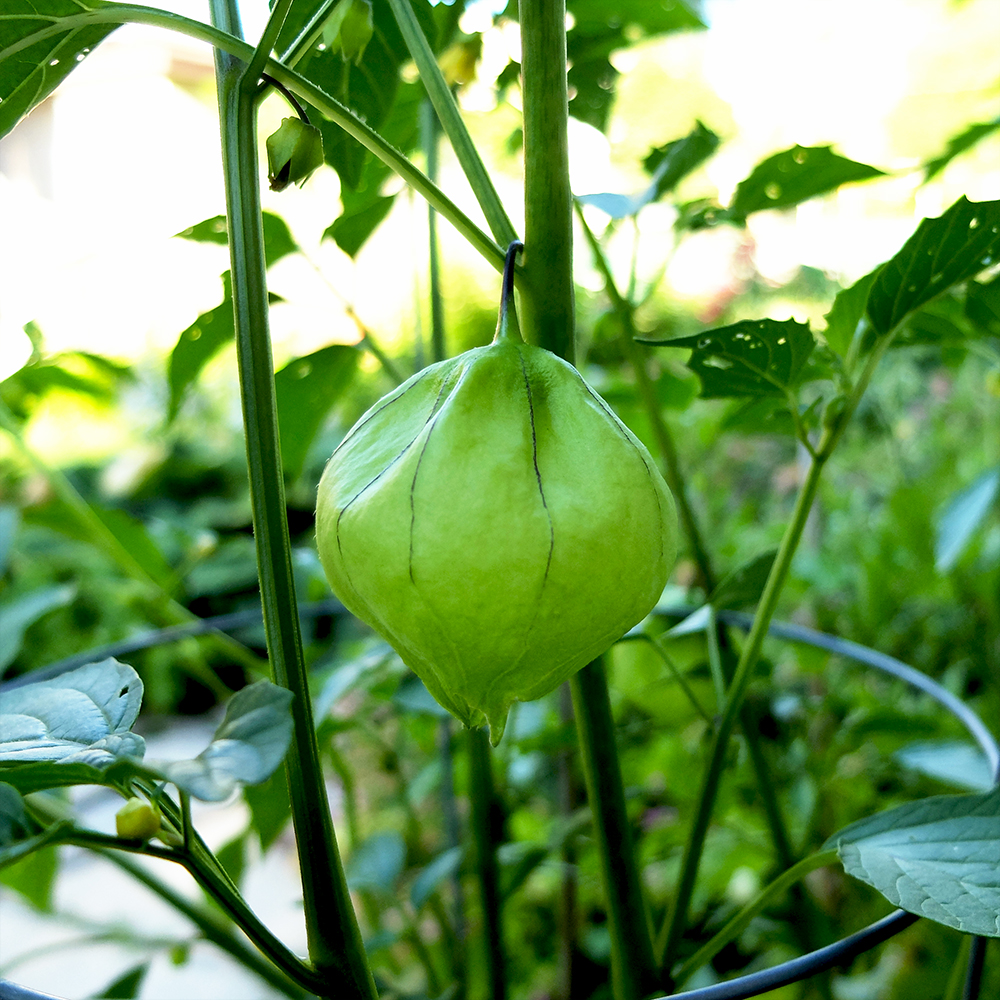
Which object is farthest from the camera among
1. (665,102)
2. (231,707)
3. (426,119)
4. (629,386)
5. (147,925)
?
(665,102)

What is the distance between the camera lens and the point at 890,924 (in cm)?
17

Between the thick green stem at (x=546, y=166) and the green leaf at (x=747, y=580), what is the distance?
138 mm

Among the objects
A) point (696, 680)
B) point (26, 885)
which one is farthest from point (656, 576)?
point (26, 885)

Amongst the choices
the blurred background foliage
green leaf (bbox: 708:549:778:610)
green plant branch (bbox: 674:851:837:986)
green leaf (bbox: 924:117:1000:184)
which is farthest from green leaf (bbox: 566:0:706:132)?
green plant branch (bbox: 674:851:837:986)

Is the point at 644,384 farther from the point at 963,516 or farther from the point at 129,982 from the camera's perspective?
the point at 129,982

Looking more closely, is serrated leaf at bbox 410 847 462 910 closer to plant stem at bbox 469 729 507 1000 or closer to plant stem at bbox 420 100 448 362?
plant stem at bbox 469 729 507 1000

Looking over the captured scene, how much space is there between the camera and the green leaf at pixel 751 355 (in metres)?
0.22

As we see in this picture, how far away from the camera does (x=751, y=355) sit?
0.23 m

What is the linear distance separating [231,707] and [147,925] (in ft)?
2.65

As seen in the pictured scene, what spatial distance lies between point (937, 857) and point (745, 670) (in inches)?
2.6

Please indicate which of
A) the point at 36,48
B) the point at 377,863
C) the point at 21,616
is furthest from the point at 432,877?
the point at 36,48

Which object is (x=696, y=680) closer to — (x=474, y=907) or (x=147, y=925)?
(x=474, y=907)

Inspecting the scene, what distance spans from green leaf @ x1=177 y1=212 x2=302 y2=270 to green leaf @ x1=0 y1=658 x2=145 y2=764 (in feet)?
0.60

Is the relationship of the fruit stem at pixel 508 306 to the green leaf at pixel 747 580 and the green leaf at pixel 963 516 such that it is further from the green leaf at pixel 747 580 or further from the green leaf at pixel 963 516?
the green leaf at pixel 963 516
